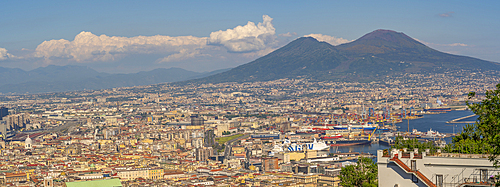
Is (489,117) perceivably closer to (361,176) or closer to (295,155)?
(361,176)

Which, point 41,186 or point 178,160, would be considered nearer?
point 41,186

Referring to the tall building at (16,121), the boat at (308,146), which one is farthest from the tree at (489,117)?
the tall building at (16,121)

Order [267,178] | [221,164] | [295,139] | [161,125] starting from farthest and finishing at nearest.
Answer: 1. [161,125]
2. [295,139]
3. [221,164]
4. [267,178]

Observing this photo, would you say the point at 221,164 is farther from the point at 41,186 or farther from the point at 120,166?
the point at 41,186

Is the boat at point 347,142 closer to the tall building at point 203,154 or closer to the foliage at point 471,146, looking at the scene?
the tall building at point 203,154

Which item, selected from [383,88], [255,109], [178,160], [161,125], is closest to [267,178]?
[178,160]

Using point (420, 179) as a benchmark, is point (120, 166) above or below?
below

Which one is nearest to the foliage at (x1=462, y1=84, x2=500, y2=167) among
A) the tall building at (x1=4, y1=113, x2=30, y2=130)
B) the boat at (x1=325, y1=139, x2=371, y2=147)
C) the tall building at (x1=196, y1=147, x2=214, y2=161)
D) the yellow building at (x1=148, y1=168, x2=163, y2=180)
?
the yellow building at (x1=148, y1=168, x2=163, y2=180)

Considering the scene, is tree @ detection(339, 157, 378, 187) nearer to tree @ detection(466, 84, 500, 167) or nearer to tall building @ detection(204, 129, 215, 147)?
tree @ detection(466, 84, 500, 167)
